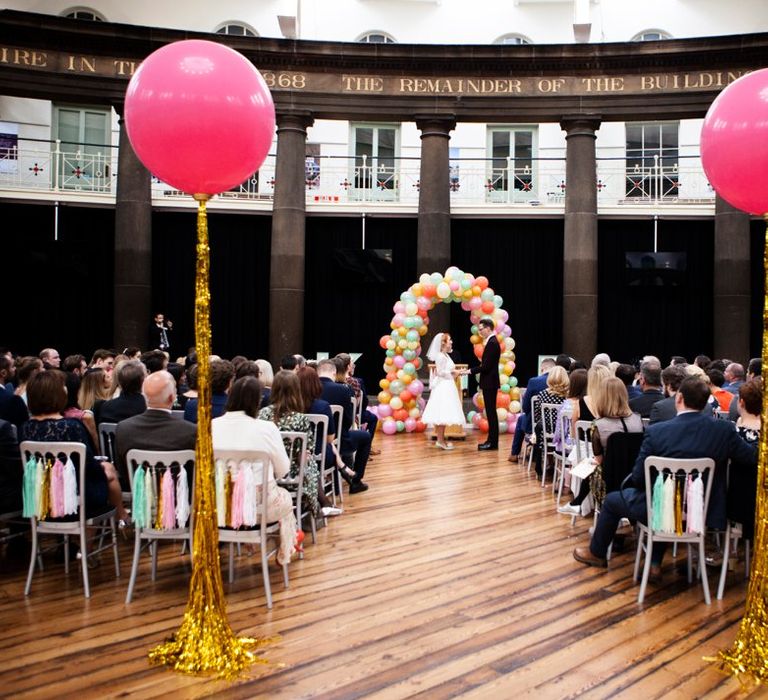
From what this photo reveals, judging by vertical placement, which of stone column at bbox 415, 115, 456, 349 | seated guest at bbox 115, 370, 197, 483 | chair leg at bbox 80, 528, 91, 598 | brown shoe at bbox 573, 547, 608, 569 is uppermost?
stone column at bbox 415, 115, 456, 349

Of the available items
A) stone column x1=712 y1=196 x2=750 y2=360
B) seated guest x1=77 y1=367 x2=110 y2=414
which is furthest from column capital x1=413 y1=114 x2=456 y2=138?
seated guest x1=77 y1=367 x2=110 y2=414

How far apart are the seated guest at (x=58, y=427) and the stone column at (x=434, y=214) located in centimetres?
889

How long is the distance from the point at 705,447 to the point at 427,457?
491 centimetres

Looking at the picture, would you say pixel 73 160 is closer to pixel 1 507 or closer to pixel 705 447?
pixel 1 507

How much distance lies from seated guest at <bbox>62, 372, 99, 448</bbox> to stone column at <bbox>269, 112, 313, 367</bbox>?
731cm

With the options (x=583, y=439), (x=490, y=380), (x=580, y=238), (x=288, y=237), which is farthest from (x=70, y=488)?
(x=580, y=238)

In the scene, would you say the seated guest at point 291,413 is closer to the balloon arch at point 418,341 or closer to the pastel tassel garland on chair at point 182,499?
the pastel tassel garland on chair at point 182,499

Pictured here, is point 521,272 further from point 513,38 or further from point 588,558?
point 588,558

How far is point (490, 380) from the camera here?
30.9 ft

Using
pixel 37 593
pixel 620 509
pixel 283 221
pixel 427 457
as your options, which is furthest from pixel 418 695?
pixel 283 221

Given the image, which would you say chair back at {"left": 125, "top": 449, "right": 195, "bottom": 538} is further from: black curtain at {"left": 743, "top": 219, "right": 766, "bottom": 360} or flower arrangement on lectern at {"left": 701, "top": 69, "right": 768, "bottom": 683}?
black curtain at {"left": 743, "top": 219, "right": 766, "bottom": 360}

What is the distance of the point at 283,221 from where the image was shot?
1273 cm

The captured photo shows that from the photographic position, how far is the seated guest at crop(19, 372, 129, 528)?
13.7ft

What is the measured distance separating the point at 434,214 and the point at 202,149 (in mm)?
9769
